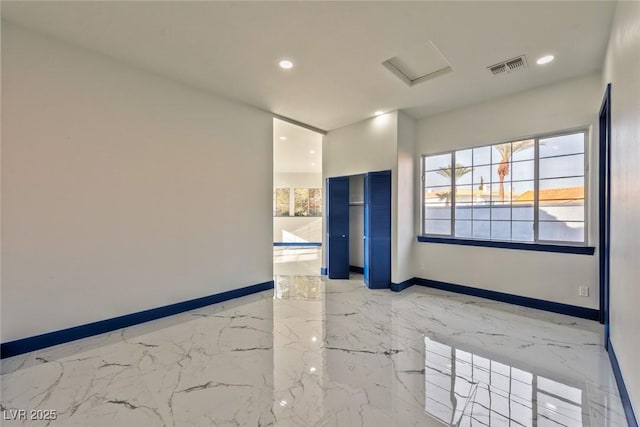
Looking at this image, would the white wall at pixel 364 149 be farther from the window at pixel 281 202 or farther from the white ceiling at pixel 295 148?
the window at pixel 281 202

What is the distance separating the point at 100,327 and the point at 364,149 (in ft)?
14.5

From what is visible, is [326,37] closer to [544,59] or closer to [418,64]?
[418,64]

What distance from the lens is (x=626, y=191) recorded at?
192 cm

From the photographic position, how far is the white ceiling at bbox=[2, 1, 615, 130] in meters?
2.25

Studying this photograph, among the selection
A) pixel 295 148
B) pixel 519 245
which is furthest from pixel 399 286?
pixel 295 148

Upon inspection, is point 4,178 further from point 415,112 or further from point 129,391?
point 415,112

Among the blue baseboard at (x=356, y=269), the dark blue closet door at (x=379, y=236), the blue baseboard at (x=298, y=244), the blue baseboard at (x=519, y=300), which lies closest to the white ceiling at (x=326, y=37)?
the dark blue closet door at (x=379, y=236)

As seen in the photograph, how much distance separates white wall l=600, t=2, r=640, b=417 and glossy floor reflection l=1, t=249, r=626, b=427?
1.25 ft

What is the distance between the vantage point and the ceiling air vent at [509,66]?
2.99 m

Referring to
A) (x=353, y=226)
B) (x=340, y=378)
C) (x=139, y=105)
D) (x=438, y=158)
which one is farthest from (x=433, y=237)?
(x=139, y=105)

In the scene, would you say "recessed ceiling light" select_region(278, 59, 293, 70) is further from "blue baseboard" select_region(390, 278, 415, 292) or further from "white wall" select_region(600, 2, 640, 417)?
"blue baseboard" select_region(390, 278, 415, 292)

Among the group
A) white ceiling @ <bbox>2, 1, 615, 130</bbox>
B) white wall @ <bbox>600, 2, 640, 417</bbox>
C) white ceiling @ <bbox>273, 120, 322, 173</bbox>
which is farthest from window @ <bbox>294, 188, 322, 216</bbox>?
white wall @ <bbox>600, 2, 640, 417</bbox>

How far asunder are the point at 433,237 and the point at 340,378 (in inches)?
127

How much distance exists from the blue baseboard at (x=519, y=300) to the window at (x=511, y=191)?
0.80m
